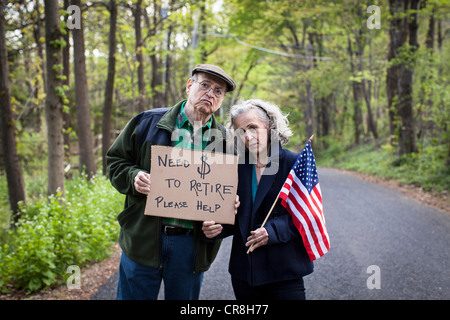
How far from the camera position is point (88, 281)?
4.54 metres

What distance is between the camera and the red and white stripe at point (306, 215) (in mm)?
2275

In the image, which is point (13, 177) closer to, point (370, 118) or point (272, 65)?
point (370, 118)

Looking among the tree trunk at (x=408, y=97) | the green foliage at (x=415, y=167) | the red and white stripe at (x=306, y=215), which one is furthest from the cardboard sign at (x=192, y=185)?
the tree trunk at (x=408, y=97)

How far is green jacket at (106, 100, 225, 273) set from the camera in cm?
238

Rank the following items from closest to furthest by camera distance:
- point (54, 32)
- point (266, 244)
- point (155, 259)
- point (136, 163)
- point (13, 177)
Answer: point (266, 244)
point (155, 259)
point (136, 163)
point (54, 32)
point (13, 177)

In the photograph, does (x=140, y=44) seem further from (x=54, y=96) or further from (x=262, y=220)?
(x=262, y=220)

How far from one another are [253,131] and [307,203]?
0.60 metres

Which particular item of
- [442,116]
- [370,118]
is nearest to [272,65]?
[370,118]

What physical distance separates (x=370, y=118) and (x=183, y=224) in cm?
2201

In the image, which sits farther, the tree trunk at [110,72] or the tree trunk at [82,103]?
the tree trunk at [110,72]

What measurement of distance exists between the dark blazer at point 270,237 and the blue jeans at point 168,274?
304mm

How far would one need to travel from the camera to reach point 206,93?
2441 mm

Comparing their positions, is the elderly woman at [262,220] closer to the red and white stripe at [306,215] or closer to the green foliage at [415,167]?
the red and white stripe at [306,215]

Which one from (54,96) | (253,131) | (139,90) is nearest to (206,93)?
(253,131)
